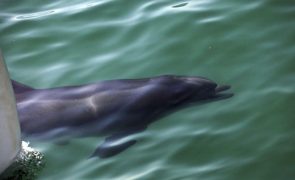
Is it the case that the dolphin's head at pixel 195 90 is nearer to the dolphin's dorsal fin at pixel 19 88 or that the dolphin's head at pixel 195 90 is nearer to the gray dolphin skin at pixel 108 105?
the gray dolphin skin at pixel 108 105

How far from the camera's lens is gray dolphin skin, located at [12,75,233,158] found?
20.1 feet

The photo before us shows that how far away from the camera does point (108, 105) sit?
626 cm

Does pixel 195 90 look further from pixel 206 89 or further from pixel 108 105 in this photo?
pixel 108 105

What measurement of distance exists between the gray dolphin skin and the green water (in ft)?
0.39

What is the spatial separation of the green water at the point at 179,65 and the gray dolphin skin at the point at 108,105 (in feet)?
0.39

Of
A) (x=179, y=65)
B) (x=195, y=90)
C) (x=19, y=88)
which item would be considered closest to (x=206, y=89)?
(x=195, y=90)

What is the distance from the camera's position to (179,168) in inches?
216

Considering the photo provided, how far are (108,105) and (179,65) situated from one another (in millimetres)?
872

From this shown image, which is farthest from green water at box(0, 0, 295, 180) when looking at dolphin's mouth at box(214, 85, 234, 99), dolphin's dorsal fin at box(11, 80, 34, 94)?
dolphin's dorsal fin at box(11, 80, 34, 94)

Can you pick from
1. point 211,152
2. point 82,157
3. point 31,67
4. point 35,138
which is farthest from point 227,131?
point 31,67

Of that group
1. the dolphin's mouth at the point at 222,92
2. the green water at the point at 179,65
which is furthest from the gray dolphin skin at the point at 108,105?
the green water at the point at 179,65

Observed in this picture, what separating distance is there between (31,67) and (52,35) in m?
0.61

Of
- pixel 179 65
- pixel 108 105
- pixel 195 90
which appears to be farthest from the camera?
pixel 179 65

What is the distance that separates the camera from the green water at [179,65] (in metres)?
5.57
